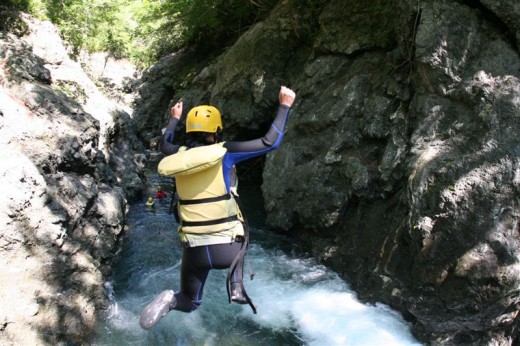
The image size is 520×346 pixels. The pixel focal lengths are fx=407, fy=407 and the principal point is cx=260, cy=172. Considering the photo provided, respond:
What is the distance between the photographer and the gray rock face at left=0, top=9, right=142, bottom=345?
15.3ft

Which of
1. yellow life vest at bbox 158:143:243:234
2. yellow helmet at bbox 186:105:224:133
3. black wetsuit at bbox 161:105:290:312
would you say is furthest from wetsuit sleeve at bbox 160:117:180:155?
yellow helmet at bbox 186:105:224:133

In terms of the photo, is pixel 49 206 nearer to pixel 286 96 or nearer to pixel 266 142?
pixel 266 142

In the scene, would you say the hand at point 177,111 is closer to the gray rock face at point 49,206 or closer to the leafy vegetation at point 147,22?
the gray rock face at point 49,206

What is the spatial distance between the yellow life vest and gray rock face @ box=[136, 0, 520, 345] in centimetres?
265

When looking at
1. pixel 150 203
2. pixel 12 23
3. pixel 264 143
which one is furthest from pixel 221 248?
pixel 12 23

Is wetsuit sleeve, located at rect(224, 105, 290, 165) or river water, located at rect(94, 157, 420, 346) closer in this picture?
wetsuit sleeve, located at rect(224, 105, 290, 165)

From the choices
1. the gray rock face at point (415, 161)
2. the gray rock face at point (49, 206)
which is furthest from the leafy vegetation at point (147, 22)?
the gray rock face at point (415, 161)

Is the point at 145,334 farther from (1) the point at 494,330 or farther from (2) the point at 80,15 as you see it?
(2) the point at 80,15

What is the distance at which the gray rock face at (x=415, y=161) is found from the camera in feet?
15.3

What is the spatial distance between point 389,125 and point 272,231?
10.1 ft

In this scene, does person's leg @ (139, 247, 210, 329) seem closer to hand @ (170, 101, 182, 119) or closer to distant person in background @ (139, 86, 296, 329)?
distant person in background @ (139, 86, 296, 329)

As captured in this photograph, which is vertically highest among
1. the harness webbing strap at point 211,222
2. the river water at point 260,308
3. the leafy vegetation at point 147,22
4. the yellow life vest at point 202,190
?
the leafy vegetation at point 147,22

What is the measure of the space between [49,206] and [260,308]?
3.24 meters

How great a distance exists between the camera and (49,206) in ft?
18.1
